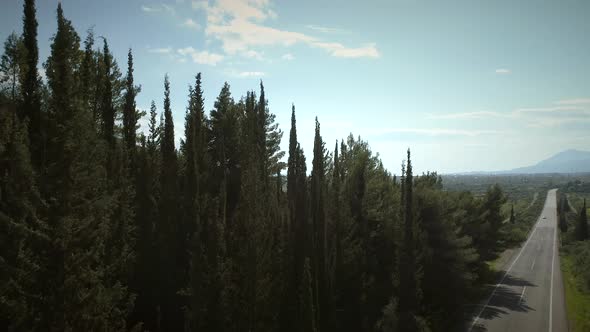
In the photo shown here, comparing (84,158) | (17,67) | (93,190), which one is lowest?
(93,190)

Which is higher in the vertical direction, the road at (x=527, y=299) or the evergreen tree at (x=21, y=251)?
the evergreen tree at (x=21, y=251)

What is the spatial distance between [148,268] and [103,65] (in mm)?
13676

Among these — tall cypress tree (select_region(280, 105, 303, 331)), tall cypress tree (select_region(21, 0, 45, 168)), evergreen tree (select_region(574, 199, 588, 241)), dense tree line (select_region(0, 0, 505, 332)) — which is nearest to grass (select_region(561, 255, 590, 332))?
dense tree line (select_region(0, 0, 505, 332))

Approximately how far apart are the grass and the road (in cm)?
50

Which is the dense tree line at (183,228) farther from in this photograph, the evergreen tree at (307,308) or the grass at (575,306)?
the grass at (575,306)

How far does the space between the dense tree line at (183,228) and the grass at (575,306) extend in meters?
8.53

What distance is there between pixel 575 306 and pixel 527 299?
3.62 m

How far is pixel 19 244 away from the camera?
10.5m

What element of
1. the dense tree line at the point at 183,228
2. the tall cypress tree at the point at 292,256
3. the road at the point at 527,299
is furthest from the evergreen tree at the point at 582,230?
the tall cypress tree at the point at 292,256

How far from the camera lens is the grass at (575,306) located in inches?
1150

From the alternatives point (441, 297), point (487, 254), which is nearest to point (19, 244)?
point (441, 297)

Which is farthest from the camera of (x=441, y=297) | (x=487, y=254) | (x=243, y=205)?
(x=487, y=254)

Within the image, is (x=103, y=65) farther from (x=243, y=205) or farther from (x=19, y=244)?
(x=19, y=244)

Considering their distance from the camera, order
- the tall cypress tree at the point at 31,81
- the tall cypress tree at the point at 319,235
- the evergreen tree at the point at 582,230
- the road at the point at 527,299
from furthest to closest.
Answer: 1. the evergreen tree at the point at 582,230
2. the road at the point at 527,299
3. the tall cypress tree at the point at 319,235
4. the tall cypress tree at the point at 31,81
